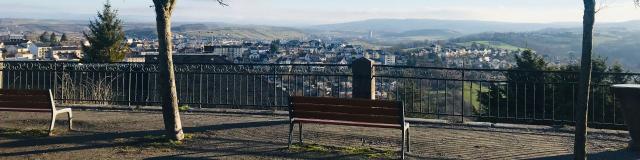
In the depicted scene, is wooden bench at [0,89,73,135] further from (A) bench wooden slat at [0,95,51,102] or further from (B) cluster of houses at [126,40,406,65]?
(B) cluster of houses at [126,40,406,65]

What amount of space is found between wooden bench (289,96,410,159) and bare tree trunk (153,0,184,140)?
5.11ft

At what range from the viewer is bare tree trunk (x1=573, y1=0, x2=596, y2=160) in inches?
243

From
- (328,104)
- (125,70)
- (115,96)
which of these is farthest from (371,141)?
(115,96)

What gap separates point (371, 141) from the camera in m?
9.07

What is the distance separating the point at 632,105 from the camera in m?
8.03

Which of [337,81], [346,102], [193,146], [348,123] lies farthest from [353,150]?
[337,81]

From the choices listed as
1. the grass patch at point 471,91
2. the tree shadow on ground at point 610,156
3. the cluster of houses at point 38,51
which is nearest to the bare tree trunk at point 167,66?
the tree shadow on ground at point 610,156

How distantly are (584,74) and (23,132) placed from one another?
24.6 ft

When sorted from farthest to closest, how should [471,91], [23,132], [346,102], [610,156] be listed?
1. [471,91]
2. [23,132]
3. [346,102]
4. [610,156]

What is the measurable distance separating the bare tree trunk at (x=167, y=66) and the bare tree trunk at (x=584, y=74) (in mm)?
4911

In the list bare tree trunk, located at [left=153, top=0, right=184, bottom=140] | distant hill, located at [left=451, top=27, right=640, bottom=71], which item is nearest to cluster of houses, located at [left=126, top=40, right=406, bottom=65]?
bare tree trunk, located at [left=153, top=0, right=184, bottom=140]

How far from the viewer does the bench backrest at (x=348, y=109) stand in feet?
26.2

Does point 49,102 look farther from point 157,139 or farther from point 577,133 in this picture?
point 577,133

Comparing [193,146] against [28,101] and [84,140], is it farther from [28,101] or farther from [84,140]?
[28,101]
